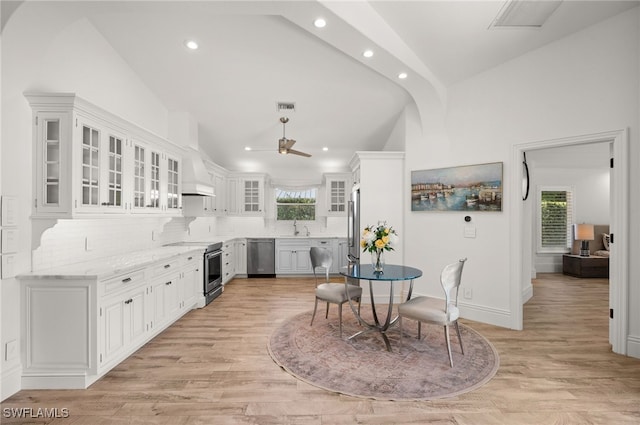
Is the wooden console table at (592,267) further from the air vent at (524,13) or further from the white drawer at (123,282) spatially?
the white drawer at (123,282)

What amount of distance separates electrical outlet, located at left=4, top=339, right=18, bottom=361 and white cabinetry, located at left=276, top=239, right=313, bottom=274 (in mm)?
4613

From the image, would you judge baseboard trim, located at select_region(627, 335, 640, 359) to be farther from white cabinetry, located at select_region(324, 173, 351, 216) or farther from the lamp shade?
white cabinetry, located at select_region(324, 173, 351, 216)

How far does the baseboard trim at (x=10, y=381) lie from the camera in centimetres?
225

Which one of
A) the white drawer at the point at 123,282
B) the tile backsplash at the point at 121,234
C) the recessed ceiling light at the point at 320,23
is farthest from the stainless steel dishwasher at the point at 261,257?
the recessed ceiling light at the point at 320,23

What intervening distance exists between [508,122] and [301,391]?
391 cm

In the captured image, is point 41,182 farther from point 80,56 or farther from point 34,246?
point 80,56

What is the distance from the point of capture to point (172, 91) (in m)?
4.55

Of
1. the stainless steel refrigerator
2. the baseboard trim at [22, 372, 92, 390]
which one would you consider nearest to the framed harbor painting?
the stainless steel refrigerator

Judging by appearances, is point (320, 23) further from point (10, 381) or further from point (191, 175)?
point (10, 381)

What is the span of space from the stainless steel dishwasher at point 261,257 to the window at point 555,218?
6439 millimetres

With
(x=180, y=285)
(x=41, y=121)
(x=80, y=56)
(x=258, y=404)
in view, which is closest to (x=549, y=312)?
(x=258, y=404)

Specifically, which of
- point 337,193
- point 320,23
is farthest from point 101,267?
point 337,193

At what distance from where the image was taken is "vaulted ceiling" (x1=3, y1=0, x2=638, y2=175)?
2799mm

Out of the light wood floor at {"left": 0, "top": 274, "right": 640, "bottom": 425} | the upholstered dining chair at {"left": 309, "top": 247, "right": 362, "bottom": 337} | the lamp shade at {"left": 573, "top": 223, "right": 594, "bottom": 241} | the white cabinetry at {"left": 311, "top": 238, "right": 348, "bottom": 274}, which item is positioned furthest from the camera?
the white cabinetry at {"left": 311, "top": 238, "right": 348, "bottom": 274}
